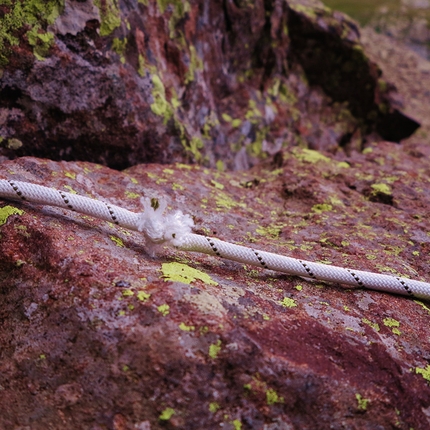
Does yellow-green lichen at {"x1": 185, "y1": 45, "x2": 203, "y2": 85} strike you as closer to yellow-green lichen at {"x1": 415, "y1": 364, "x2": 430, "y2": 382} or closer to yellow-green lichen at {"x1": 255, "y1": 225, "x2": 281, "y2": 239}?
yellow-green lichen at {"x1": 255, "y1": 225, "x2": 281, "y2": 239}

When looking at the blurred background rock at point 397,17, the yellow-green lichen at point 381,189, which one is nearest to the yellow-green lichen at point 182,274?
the yellow-green lichen at point 381,189

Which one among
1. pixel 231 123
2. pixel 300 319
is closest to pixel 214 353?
pixel 300 319

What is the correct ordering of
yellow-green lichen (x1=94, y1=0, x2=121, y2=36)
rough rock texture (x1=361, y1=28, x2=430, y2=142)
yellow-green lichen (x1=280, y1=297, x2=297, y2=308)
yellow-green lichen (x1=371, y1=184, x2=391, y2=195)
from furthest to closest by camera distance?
1. rough rock texture (x1=361, y1=28, x2=430, y2=142)
2. yellow-green lichen (x1=371, y1=184, x2=391, y2=195)
3. yellow-green lichen (x1=94, y1=0, x2=121, y2=36)
4. yellow-green lichen (x1=280, y1=297, x2=297, y2=308)

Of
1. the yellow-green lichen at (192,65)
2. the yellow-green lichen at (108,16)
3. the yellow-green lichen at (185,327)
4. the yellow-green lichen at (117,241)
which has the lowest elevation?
the yellow-green lichen at (117,241)

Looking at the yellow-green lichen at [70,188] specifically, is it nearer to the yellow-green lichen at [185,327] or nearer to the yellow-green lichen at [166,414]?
the yellow-green lichen at [185,327]

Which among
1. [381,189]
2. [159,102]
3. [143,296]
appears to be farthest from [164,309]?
[381,189]

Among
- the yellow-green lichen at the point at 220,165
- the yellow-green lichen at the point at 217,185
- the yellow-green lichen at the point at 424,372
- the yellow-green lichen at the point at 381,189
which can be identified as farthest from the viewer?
the yellow-green lichen at the point at 220,165

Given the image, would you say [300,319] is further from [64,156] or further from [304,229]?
[64,156]

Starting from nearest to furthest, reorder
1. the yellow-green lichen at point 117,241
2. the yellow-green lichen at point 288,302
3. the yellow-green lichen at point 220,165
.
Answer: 1. the yellow-green lichen at point 288,302
2. the yellow-green lichen at point 117,241
3. the yellow-green lichen at point 220,165

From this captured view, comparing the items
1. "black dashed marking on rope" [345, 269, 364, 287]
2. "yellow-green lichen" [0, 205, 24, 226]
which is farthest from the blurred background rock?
"yellow-green lichen" [0, 205, 24, 226]
